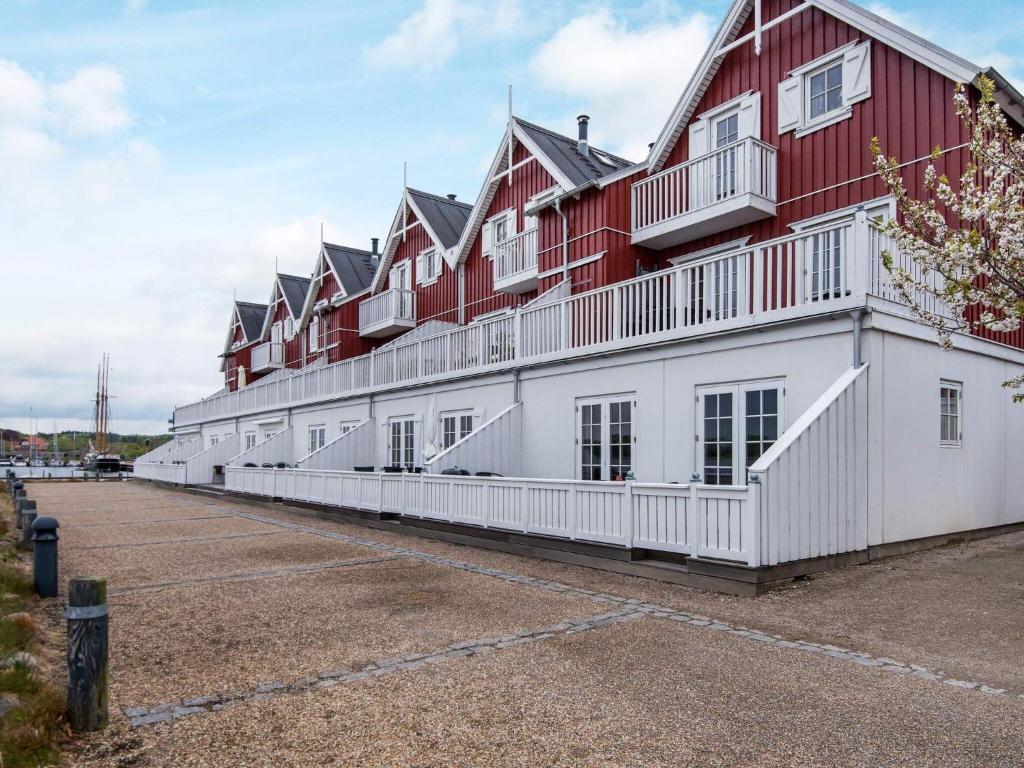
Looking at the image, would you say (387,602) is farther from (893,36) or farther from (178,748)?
(893,36)

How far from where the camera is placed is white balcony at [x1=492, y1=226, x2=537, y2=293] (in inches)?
761

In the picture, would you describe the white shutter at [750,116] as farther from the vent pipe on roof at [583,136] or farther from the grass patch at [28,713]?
the grass patch at [28,713]

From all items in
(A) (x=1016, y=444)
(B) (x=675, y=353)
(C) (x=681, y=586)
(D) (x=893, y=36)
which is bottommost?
(C) (x=681, y=586)

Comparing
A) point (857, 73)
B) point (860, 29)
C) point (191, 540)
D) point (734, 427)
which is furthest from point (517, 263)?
point (191, 540)

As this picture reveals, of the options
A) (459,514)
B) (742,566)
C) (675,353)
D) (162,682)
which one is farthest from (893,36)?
(162,682)

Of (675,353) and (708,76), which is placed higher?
(708,76)

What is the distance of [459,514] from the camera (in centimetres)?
1243

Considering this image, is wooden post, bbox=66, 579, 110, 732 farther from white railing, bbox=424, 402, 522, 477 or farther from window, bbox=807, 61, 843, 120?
window, bbox=807, 61, 843, 120

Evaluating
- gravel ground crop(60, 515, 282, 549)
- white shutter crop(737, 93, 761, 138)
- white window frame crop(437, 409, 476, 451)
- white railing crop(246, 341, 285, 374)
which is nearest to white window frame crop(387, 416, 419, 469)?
white window frame crop(437, 409, 476, 451)

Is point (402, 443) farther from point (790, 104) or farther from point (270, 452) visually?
point (790, 104)

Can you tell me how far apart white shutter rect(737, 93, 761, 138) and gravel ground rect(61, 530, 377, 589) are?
37.3ft

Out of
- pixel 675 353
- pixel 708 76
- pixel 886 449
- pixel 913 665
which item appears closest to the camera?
pixel 913 665

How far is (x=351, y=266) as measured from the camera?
34.6 m

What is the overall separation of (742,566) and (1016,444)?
28.2 ft
